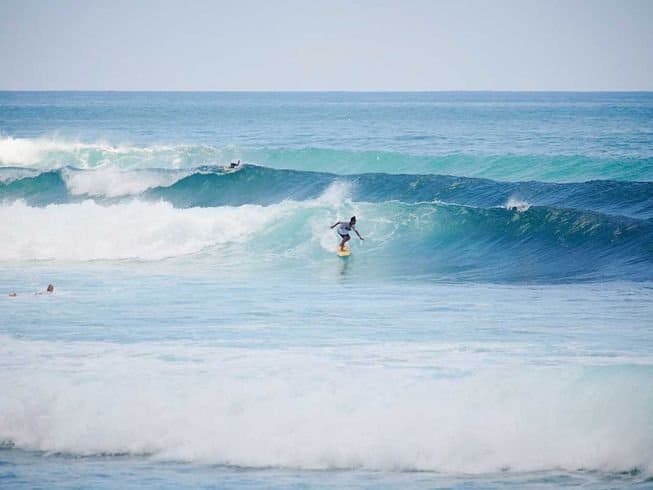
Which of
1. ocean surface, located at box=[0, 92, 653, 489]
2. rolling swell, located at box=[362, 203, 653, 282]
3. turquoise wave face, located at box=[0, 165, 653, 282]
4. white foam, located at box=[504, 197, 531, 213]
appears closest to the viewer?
ocean surface, located at box=[0, 92, 653, 489]

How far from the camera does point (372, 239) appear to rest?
24.4 m

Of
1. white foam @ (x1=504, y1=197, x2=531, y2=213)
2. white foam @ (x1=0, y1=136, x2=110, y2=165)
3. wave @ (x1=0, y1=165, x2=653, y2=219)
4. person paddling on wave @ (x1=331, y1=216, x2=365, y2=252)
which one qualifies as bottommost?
person paddling on wave @ (x1=331, y1=216, x2=365, y2=252)

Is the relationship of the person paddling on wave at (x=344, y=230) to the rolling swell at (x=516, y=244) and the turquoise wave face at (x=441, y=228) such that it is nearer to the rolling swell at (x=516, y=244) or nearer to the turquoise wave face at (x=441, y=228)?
the turquoise wave face at (x=441, y=228)

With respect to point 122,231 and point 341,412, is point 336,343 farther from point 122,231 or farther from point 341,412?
point 122,231

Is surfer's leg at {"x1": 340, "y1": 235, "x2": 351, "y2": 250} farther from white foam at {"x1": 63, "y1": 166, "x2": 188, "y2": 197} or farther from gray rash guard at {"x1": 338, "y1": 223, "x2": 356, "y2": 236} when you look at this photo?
white foam at {"x1": 63, "y1": 166, "x2": 188, "y2": 197}

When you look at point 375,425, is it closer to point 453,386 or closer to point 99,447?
point 453,386

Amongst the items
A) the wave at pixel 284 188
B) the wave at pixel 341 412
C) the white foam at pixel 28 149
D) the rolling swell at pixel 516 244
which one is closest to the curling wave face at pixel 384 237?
the rolling swell at pixel 516 244

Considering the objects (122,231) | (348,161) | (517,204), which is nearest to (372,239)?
(517,204)

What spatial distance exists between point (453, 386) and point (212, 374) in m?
2.83

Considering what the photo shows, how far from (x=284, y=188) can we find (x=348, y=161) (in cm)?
821

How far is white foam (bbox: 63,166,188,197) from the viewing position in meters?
35.1

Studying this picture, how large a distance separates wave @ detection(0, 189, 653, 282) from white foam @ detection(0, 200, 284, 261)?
0.02m

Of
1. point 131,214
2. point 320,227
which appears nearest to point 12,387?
point 320,227

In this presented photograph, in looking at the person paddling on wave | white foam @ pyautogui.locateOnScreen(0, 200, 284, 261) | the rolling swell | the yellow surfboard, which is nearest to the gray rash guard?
the person paddling on wave
